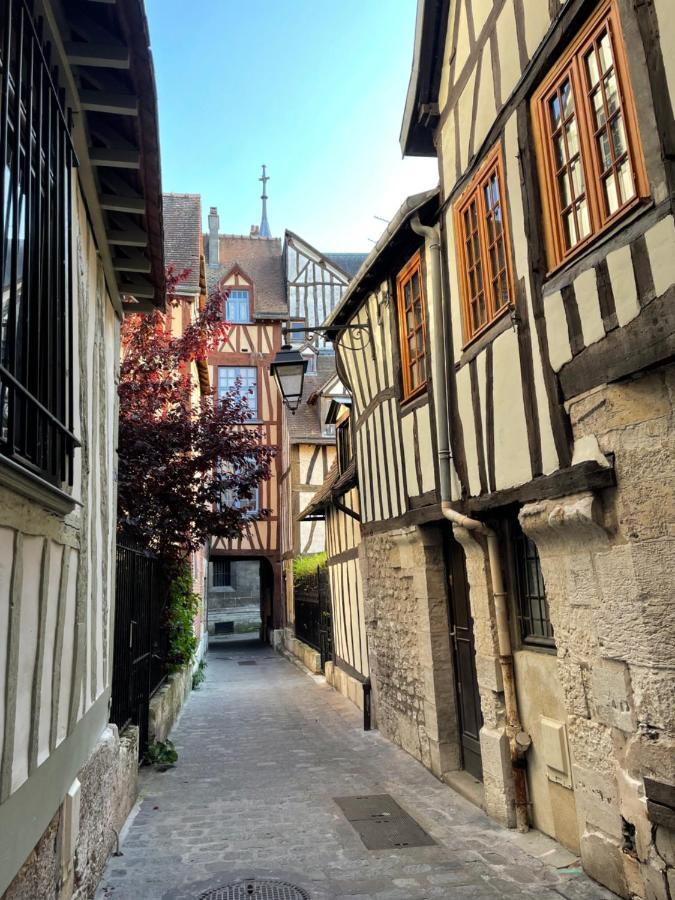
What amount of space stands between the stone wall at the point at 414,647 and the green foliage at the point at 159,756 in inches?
86.9

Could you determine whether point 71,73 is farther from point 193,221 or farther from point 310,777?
point 193,221

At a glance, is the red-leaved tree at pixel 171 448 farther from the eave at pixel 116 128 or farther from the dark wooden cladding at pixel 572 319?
the dark wooden cladding at pixel 572 319

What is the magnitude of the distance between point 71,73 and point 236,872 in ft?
13.8

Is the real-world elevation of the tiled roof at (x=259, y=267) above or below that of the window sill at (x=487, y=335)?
above

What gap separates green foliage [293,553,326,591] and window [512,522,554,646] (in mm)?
8168

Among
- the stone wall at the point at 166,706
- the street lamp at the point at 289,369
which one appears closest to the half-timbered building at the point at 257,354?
the stone wall at the point at 166,706

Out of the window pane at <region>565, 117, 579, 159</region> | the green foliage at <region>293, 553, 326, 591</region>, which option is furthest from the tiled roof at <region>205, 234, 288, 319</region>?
the window pane at <region>565, 117, 579, 159</region>

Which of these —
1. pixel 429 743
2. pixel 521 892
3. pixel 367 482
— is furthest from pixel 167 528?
pixel 521 892

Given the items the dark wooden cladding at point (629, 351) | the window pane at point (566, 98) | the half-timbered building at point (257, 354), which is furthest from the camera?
the half-timbered building at point (257, 354)

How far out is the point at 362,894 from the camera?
12.0 feet

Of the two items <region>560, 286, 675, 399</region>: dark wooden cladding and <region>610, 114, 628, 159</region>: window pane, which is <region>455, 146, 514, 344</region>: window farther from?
<region>610, 114, 628, 159</region>: window pane

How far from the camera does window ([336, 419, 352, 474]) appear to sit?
1036 centimetres

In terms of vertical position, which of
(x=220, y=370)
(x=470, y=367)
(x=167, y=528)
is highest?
(x=220, y=370)

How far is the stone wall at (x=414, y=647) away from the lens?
19.3ft
